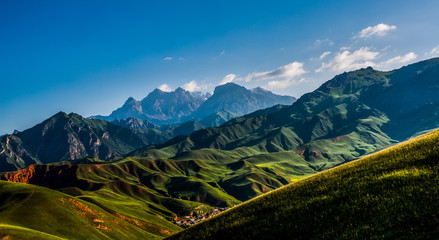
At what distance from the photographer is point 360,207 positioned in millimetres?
20188

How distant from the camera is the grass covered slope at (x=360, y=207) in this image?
1678 centimetres

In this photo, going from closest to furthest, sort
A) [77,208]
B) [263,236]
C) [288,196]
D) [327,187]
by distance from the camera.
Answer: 1. [263,236]
2. [327,187]
3. [288,196]
4. [77,208]

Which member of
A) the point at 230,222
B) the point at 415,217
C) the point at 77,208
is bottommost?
the point at 77,208

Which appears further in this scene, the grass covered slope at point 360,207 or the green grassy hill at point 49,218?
the green grassy hill at point 49,218

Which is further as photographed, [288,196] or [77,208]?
[77,208]

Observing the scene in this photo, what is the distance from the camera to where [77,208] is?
90.3 m

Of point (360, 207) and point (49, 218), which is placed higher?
point (360, 207)

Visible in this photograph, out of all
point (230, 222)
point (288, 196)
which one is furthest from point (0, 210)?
point (288, 196)

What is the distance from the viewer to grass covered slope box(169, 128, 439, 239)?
55.1 ft

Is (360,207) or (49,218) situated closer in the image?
(360,207)

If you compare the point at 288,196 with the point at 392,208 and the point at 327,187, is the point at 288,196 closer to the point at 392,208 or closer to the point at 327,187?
the point at 327,187

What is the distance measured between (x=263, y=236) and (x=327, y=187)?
9.11 meters

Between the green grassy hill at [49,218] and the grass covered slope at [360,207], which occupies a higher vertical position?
the grass covered slope at [360,207]

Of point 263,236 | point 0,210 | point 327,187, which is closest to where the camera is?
point 263,236
